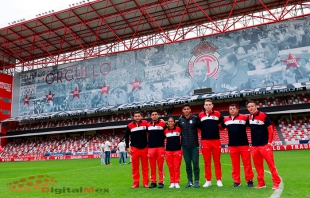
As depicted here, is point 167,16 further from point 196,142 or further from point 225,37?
point 196,142

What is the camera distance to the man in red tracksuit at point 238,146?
6609 mm

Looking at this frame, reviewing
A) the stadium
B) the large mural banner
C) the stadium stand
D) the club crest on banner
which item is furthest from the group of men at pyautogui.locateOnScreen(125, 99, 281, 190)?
the club crest on banner

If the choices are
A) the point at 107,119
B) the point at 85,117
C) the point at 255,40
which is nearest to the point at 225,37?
the point at 255,40

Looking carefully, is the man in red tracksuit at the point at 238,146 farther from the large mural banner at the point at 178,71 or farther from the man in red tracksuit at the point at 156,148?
the large mural banner at the point at 178,71

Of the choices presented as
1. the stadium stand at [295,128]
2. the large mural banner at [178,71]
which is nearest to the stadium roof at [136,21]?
the large mural banner at [178,71]

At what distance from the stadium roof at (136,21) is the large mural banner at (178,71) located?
5.54 ft

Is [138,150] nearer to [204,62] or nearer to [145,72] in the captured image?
[204,62]

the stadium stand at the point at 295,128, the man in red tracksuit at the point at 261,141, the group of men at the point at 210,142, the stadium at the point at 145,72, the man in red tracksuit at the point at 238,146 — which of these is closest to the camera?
the man in red tracksuit at the point at 261,141

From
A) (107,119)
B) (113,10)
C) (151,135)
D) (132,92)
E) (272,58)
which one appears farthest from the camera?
(107,119)

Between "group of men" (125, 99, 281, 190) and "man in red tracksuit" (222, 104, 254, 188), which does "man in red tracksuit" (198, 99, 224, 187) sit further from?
"man in red tracksuit" (222, 104, 254, 188)

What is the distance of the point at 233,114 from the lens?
6848 mm

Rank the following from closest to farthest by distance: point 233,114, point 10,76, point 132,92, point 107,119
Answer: point 233,114
point 132,92
point 107,119
point 10,76

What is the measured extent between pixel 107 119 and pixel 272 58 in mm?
23010

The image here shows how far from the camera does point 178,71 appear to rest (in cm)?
3494
